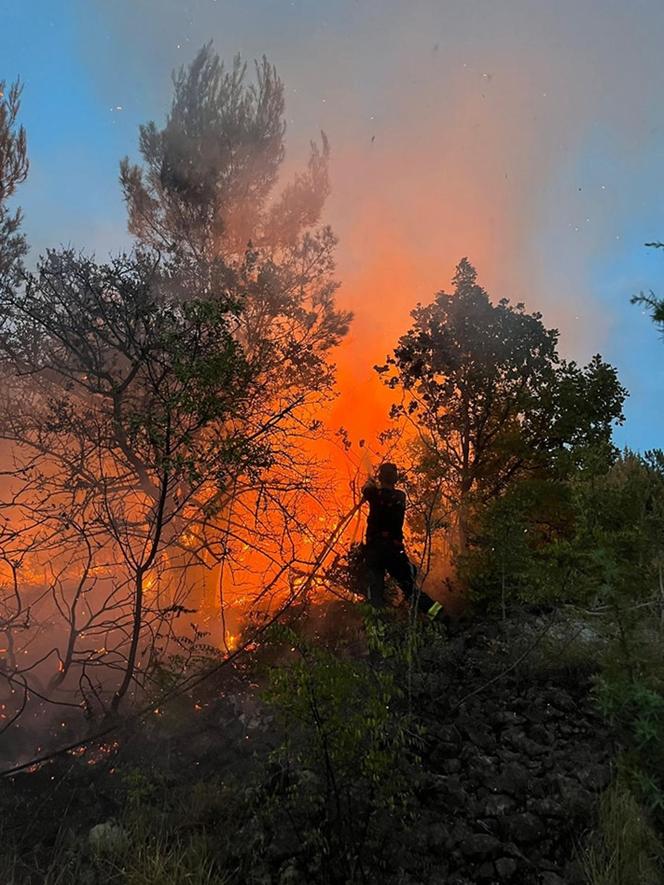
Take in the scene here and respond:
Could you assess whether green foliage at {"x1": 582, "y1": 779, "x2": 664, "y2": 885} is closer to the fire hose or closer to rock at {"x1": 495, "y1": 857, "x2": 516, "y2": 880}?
rock at {"x1": 495, "y1": 857, "x2": 516, "y2": 880}

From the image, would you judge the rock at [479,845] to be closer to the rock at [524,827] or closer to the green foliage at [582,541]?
the rock at [524,827]

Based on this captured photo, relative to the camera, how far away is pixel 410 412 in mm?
11094

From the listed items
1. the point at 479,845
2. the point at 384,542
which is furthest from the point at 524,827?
the point at 384,542

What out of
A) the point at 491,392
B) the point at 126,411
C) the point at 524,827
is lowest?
the point at 524,827

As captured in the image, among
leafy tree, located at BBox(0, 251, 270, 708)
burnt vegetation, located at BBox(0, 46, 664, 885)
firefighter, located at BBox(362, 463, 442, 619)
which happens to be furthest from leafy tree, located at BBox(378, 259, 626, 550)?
leafy tree, located at BBox(0, 251, 270, 708)

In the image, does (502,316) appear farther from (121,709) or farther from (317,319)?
(121,709)

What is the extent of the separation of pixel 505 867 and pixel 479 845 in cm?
19

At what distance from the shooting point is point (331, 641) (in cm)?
730

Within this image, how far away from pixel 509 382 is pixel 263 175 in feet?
29.1

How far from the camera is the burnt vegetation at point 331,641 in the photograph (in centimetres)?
319

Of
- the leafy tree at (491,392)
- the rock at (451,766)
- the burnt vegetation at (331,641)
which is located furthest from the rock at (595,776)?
the leafy tree at (491,392)

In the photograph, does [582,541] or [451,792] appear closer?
[451,792]

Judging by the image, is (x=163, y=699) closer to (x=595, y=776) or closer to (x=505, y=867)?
(x=505, y=867)

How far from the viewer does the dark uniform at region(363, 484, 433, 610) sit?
280 inches
